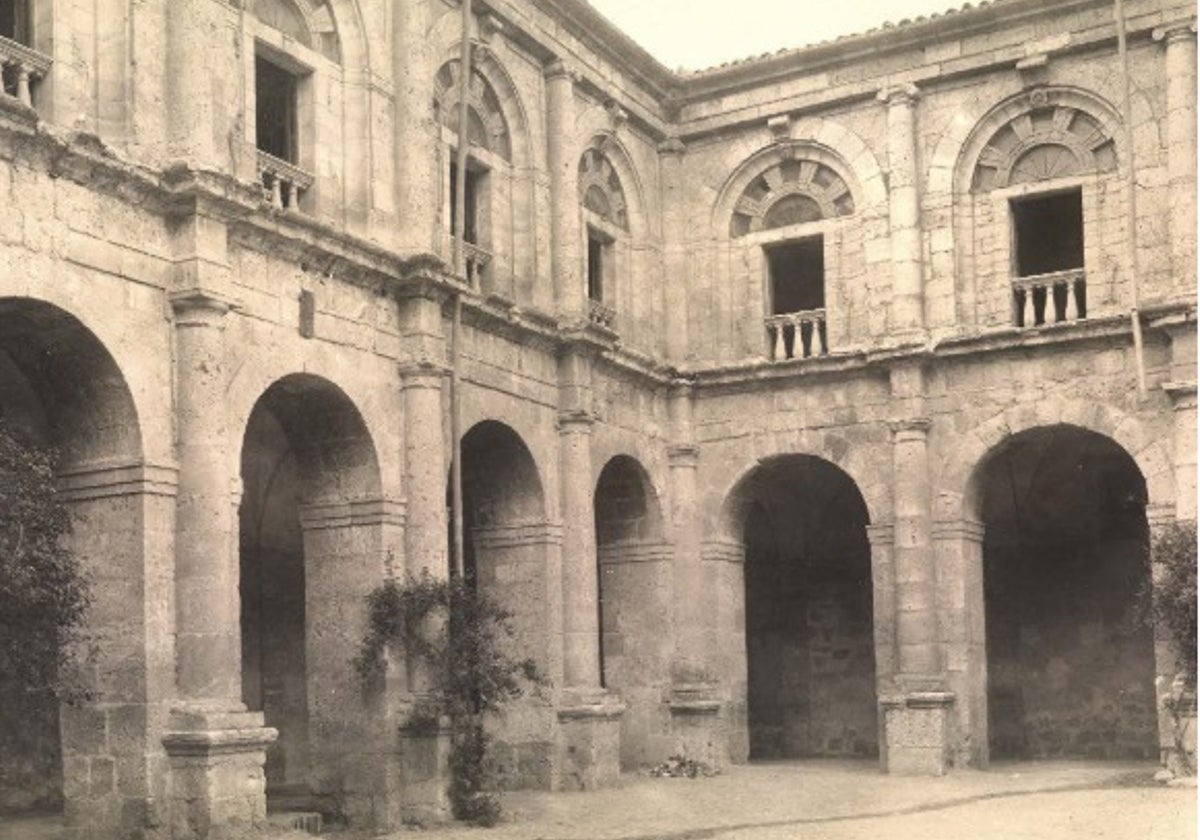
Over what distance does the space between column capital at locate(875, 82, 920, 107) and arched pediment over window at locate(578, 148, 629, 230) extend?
344 centimetres

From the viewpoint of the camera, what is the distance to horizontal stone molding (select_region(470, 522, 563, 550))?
18484 millimetres

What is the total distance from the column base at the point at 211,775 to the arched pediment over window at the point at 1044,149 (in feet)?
38.9

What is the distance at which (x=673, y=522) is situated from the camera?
2155 cm

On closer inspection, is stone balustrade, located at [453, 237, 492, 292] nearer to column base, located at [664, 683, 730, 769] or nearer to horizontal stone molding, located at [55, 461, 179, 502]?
horizontal stone molding, located at [55, 461, 179, 502]

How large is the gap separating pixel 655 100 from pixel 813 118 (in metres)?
2.07

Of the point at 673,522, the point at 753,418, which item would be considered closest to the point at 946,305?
the point at 753,418

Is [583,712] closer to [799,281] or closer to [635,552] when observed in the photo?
[635,552]

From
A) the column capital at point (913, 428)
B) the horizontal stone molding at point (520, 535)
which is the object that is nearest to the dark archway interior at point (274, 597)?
the horizontal stone molding at point (520, 535)

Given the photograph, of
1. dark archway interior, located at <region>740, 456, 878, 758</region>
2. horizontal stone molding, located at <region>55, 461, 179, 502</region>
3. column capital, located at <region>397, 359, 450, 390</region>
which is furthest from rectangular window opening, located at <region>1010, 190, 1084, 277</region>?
horizontal stone molding, located at <region>55, 461, 179, 502</region>

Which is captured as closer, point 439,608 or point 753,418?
point 439,608

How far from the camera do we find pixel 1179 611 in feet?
57.4

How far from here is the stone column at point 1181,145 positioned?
19.0 meters

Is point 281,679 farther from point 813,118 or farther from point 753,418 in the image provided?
point 813,118

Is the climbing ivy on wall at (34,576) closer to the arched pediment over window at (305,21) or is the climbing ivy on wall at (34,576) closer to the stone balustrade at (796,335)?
the arched pediment over window at (305,21)
